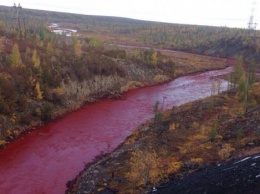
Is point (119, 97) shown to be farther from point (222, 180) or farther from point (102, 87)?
point (222, 180)

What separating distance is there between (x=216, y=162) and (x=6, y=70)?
112ft

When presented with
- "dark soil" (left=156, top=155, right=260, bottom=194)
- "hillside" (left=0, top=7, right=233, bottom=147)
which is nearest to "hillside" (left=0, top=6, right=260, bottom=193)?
"hillside" (left=0, top=7, right=233, bottom=147)

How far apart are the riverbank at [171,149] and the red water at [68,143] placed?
210 centimetres

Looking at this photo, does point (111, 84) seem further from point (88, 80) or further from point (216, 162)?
point (216, 162)

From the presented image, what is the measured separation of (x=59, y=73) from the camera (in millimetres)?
54875

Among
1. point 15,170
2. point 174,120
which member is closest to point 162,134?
point 174,120

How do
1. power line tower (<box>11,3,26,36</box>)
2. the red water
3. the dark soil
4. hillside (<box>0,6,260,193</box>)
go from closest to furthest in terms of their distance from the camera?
1. the dark soil
2. hillside (<box>0,6,260,193</box>)
3. the red water
4. power line tower (<box>11,3,26,36</box>)

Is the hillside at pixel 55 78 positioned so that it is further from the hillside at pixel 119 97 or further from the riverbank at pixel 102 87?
the hillside at pixel 119 97

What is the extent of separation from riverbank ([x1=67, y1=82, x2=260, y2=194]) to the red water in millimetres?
2101

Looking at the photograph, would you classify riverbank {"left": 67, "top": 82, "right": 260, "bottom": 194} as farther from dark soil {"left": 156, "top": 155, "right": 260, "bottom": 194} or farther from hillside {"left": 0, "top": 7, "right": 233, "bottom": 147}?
hillside {"left": 0, "top": 7, "right": 233, "bottom": 147}

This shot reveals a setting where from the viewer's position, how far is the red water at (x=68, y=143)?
98.4 feet

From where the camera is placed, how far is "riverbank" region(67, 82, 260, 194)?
27172 mm

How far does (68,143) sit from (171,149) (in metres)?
13.0

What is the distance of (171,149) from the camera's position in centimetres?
3334
